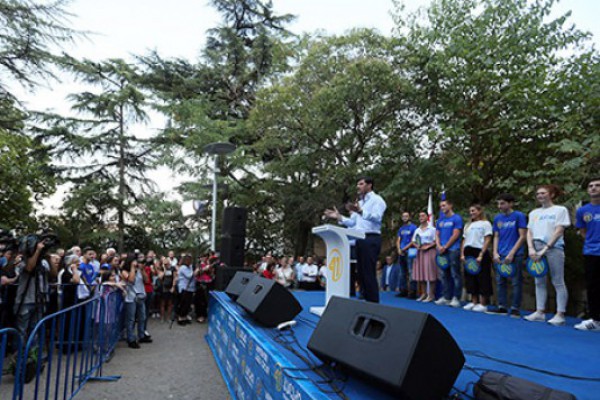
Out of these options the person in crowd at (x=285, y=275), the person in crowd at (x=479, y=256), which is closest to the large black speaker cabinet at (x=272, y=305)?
the person in crowd at (x=479, y=256)

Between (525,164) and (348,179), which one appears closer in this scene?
(525,164)

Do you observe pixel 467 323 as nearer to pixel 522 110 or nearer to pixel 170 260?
pixel 522 110

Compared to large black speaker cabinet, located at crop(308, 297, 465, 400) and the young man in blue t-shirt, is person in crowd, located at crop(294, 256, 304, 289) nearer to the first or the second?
the young man in blue t-shirt

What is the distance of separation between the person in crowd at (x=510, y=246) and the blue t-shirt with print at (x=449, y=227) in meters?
0.63

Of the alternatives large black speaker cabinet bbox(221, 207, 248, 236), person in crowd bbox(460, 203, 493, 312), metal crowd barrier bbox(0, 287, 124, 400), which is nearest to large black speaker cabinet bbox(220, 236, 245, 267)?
large black speaker cabinet bbox(221, 207, 248, 236)

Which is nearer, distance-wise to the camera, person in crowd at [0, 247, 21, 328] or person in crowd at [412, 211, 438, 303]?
person in crowd at [0, 247, 21, 328]

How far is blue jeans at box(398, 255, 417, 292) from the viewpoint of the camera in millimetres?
6570

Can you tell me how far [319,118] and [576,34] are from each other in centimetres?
727

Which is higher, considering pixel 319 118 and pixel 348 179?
pixel 319 118

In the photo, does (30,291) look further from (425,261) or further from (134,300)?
(425,261)

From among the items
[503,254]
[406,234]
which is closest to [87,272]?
[406,234]

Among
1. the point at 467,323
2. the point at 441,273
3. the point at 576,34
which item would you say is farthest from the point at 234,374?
the point at 576,34

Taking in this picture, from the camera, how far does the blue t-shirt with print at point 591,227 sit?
3675 mm

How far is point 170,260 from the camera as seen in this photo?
10.2m
